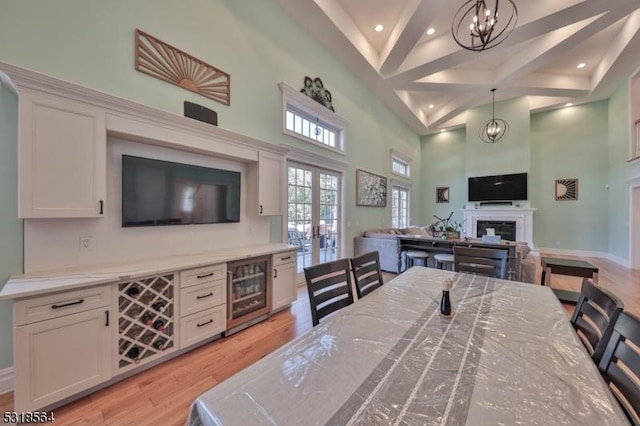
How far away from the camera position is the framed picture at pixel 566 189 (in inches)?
286

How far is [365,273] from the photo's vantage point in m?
1.97

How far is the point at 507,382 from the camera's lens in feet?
2.78

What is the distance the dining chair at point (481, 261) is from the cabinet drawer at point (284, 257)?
1.90 m

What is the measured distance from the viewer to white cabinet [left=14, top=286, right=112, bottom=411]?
5.00 ft

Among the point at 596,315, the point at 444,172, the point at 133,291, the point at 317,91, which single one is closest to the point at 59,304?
the point at 133,291

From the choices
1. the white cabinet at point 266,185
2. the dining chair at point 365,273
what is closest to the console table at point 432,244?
the dining chair at point 365,273

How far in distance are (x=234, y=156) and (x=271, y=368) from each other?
8.33 ft

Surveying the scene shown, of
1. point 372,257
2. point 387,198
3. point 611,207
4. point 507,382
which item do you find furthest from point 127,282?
point 611,207

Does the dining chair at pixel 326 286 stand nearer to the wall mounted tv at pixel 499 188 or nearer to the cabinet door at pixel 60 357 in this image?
the cabinet door at pixel 60 357

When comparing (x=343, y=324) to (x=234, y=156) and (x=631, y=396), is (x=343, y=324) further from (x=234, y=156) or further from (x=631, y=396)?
(x=234, y=156)

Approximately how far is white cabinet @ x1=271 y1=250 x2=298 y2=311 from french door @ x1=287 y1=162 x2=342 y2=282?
83cm

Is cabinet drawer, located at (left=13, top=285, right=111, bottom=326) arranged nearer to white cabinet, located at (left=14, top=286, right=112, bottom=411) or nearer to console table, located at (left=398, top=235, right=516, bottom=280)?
white cabinet, located at (left=14, top=286, right=112, bottom=411)

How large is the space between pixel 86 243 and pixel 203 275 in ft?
3.19

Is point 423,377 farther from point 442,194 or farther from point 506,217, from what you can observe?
point 442,194
